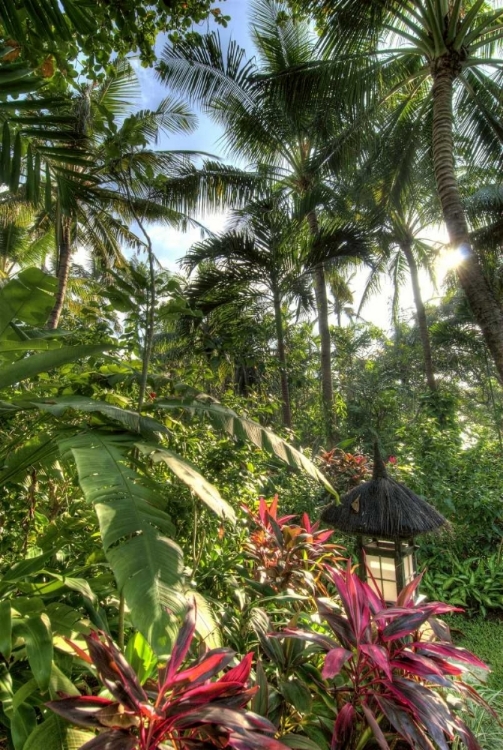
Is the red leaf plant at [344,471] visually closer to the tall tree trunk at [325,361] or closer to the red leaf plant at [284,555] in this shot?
the tall tree trunk at [325,361]

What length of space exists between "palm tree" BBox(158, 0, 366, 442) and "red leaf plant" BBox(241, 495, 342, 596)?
15.5 ft

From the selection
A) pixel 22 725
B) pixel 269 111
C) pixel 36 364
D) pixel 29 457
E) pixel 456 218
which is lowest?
pixel 22 725

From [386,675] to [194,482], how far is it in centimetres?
110

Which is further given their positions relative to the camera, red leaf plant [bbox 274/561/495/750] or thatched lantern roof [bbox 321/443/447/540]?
thatched lantern roof [bbox 321/443/447/540]

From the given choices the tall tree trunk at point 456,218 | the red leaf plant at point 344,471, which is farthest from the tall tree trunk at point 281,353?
the tall tree trunk at point 456,218

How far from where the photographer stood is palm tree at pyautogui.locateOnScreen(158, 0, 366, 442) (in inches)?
235

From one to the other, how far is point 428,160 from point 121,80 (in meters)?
6.60

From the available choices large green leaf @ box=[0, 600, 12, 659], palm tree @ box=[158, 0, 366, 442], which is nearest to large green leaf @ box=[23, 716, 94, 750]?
large green leaf @ box=[0, 600, 12, 659]

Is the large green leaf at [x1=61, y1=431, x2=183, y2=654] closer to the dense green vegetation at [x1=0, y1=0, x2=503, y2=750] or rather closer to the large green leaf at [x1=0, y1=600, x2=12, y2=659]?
the dense green vegetation at [x1=0, y1=0, x2=503, y2=750]

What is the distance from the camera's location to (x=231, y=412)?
169cm

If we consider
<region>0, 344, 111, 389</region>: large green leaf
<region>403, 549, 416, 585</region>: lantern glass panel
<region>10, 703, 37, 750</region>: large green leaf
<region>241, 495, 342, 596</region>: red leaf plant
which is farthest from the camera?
<region>403, 549, 416, 585</region>: lantern glass panel

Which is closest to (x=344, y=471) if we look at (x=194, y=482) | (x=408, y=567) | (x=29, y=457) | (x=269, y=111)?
(x=408, y=567)

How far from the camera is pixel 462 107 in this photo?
6055 mm

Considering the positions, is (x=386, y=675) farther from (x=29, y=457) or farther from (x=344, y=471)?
(x=344, y=471)
